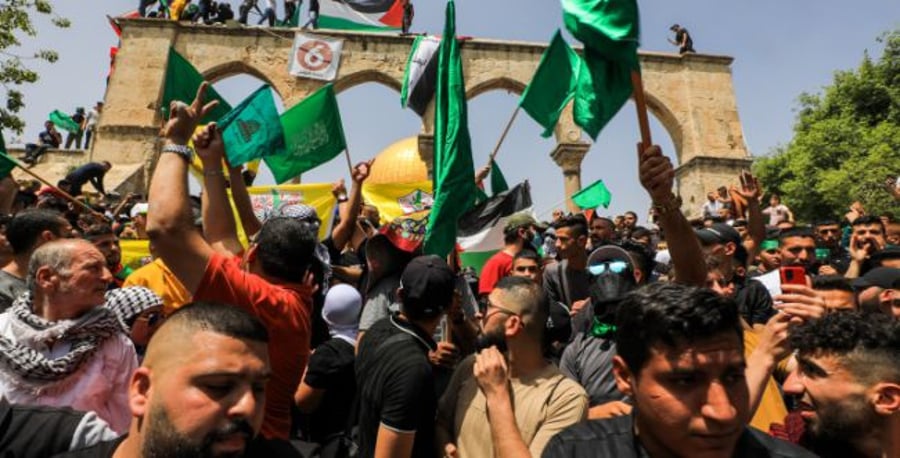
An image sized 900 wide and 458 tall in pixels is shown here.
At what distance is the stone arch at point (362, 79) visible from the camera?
21438 mm

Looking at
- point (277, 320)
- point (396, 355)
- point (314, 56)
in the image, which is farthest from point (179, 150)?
point (314, 56)

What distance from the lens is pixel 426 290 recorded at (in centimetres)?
306

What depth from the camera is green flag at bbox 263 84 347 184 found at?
6.84m

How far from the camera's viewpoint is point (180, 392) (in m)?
1.73

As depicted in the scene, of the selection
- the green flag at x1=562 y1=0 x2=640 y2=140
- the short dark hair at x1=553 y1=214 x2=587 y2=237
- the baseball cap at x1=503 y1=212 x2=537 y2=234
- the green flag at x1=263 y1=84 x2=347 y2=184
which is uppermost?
the green flag at x1=263 y1=84 x2=347 y2=184

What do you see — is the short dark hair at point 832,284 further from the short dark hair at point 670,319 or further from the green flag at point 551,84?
the green flag at point 551,84

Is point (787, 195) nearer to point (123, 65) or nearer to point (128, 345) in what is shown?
point (123, 65)

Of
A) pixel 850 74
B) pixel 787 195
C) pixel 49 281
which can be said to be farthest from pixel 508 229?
pixel 850 74

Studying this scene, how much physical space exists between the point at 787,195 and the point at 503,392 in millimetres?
29762

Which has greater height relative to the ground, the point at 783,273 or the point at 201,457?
the point at 783,273

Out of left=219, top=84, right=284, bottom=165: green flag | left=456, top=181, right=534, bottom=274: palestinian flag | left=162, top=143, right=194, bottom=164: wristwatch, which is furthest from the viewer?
left=456, top=181, right=534, bottom=274: palestinian flag

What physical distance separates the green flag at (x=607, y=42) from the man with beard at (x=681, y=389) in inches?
62.4

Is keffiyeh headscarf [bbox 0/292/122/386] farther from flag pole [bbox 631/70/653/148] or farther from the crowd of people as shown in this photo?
flag pole [bbox 631/70/653/148]

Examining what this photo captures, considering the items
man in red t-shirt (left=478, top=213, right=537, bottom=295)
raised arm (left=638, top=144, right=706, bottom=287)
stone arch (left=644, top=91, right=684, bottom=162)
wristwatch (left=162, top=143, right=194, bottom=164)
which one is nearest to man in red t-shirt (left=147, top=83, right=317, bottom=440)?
wristwatch (left=162, top=143, right=194, bottom=164)
